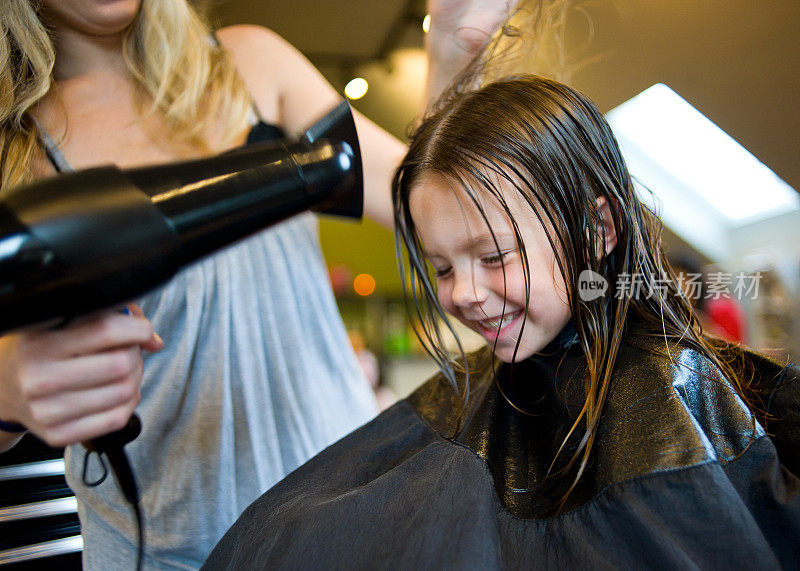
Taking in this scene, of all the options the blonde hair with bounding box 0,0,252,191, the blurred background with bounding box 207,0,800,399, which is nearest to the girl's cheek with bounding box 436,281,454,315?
the blurred background with bounding box 207,0,800,399

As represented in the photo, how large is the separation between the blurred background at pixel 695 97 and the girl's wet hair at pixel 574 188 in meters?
0.04

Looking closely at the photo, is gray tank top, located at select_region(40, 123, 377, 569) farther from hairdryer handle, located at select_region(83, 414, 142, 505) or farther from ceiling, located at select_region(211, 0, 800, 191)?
ceiling, located at select_region(211, 0, 800, 191)

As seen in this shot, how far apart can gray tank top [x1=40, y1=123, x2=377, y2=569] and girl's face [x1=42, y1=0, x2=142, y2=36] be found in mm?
179

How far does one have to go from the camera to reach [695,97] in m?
0.65

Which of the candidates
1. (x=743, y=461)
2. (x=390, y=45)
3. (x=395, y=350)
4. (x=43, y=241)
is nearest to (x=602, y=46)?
(x=390, y=45)

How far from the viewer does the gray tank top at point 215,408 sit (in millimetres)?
865

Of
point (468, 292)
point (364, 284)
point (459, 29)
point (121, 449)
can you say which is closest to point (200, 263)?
point (121, 449)

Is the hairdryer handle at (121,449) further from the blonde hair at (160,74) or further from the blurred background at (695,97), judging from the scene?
the blurred background at (695,97)

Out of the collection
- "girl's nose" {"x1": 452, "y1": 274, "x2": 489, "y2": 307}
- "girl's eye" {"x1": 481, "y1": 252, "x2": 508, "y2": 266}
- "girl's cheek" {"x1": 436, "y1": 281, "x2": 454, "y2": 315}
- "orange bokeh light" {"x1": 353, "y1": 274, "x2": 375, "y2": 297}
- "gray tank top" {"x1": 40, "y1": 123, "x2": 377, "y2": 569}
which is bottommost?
"orange bokeh light" {"x1": 353, "y1": 274, "x2": 375, "y2": 297}

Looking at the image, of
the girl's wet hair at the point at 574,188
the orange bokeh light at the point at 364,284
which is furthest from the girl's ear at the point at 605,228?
the orange bokeh light at the point at 364,284

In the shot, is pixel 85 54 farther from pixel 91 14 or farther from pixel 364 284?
pixel 364 284

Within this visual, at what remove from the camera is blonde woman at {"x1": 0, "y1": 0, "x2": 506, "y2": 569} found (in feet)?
2.85

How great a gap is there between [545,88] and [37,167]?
0.81 meters

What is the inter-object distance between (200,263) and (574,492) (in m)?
0.67
